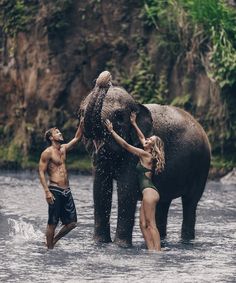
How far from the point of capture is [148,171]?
1989 centimetres

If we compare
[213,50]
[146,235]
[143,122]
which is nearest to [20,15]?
[213,50]

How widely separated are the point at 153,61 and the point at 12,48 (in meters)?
3.78

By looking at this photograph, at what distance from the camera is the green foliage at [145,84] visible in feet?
110

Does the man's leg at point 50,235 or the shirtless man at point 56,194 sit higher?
the shirtless man at point 56,194

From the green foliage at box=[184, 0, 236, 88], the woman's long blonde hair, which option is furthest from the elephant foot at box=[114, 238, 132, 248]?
the green foliage at box=[184, 0, 236, 88]

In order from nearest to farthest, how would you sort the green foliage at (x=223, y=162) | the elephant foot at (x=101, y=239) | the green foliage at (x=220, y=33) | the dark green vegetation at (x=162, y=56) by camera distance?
the elephant foot at (x=101, y=239), the green foliage at (x=223, y=162), the green foliage at (x=220, y=33), the dark green vegetation at (x=162, y=56)

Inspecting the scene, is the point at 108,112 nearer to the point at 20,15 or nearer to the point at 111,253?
the point at 111,253

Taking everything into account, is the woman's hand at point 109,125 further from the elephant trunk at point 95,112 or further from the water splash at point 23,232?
the water splash at point 23,232

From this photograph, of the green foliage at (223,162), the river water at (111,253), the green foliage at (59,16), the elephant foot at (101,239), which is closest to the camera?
the river water at (111,253)

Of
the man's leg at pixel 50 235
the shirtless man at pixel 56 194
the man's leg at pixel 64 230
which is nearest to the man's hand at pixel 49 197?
the shirtless man at pixel 56 194

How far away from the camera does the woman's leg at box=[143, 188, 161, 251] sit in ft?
64.4

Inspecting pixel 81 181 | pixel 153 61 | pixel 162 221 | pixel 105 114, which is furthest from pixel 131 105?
pixel 153 61

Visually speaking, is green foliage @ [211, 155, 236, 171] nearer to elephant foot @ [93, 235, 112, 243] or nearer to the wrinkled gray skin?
the wrinkled gray skin

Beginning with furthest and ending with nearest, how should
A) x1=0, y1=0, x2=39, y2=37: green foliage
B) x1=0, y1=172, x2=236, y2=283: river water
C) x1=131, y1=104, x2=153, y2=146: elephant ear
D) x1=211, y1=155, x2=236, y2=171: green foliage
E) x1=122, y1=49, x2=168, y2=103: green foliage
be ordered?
1. x1=0, y1=0, x2=39, y2=37: green foliage
2. x1=122, y1=49, x2=168, y2=103: green foliage
3. x1=211, y1=155, x2=236, y2=171: green foliage
4. x1=131, y1=104, x2=153, y2=146: elephant ear
5. x1=0, y1=172, x2=236, y2=283: river water
